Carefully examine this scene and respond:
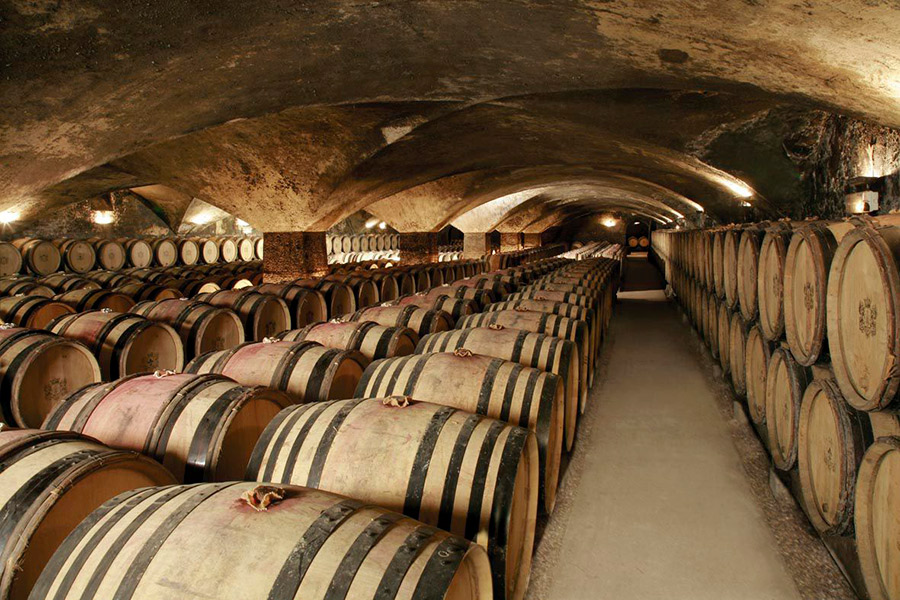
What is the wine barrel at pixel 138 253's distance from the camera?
13.0m

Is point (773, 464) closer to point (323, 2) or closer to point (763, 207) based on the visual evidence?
point (323, 2)

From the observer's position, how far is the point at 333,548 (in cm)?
120

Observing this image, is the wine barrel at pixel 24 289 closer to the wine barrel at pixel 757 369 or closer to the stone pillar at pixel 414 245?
the wine barrel at pixel 757 369

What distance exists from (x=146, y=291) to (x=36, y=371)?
10.7 feet

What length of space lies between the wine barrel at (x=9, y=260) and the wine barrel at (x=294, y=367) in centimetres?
974

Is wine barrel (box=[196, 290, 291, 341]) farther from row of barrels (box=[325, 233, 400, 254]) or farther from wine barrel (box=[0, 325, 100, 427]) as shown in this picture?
row of barrels (box=[325, 233, 400, 254])

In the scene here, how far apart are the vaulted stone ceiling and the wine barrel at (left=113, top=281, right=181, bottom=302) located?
138 cm

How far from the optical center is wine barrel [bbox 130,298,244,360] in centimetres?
476

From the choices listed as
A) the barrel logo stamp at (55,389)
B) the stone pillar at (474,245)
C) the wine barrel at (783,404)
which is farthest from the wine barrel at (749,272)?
the stone pillar at (474,245)

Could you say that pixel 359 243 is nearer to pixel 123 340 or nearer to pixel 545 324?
pixel 123 340

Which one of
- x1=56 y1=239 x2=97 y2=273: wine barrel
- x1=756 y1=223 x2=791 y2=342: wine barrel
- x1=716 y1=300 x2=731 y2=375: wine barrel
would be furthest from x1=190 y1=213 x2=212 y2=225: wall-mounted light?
x1=756 y1=223 x2=791 y2=342: wine barrel

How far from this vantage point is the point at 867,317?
6.77ft

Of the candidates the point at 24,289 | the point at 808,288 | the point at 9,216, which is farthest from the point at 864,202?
the point at 9,216

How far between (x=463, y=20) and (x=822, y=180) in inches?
192
